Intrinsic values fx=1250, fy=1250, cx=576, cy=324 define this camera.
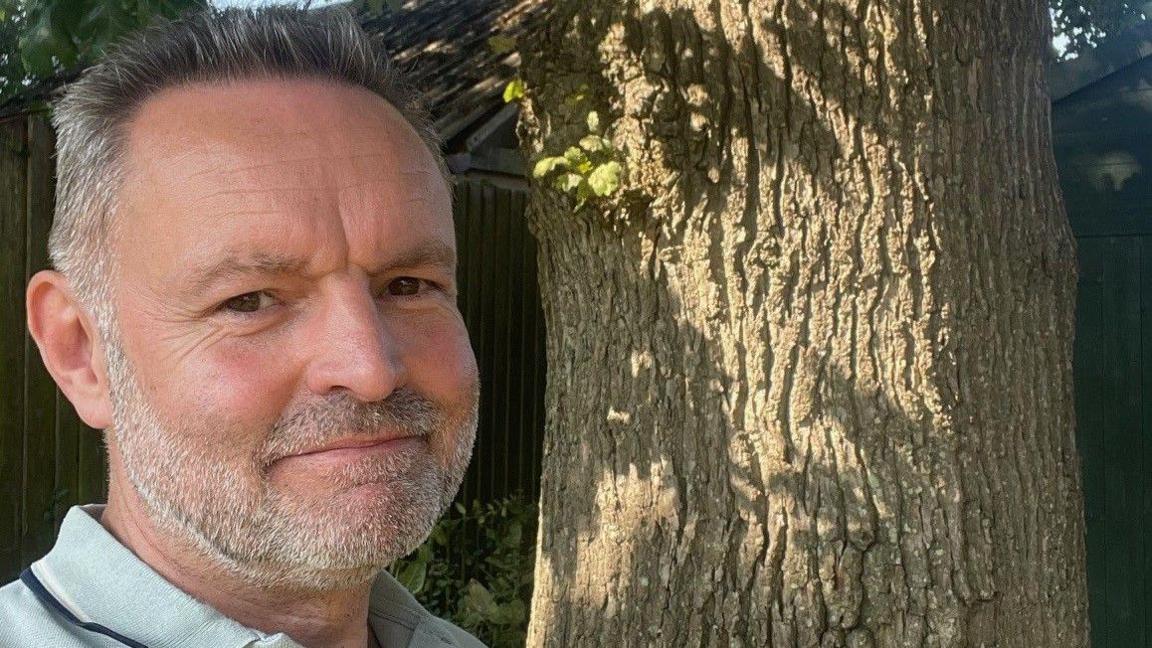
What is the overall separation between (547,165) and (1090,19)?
427 centimetres

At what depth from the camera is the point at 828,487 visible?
10.4ft

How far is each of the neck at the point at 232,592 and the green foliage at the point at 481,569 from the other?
396cm

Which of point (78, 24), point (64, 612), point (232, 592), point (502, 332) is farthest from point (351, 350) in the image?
point (502, 332)

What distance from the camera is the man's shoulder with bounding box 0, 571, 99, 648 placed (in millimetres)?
1532

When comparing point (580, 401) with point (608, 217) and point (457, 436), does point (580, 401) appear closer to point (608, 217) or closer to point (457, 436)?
point (608, 217)

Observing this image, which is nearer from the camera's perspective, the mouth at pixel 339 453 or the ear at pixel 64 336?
the mouth at pixel 339 453

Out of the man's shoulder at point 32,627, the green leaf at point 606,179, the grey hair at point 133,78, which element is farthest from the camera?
the green leaf at point 606,179

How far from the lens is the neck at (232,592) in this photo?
67.4 inches

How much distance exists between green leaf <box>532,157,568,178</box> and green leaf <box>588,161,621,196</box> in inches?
4.0

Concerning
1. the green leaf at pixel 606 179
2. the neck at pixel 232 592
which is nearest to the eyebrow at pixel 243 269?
the neck at pixel 232 592

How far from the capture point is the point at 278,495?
1658 millimetres

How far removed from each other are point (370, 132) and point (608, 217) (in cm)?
167

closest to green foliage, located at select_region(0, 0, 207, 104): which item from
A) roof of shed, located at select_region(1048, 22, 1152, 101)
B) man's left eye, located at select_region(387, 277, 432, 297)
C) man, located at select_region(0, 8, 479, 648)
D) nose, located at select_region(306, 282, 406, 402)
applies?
man, located at select_region(0, 8, 479, 648)

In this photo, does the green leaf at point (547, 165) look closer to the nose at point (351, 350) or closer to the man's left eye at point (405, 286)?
the man's left eye at point (405, 286)
